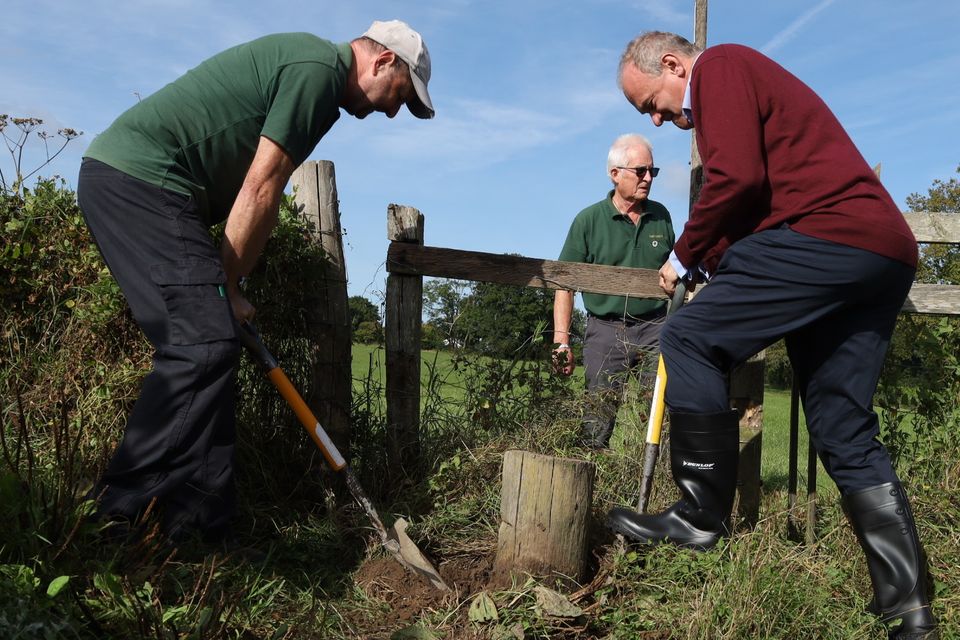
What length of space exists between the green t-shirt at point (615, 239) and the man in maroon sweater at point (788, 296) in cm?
196

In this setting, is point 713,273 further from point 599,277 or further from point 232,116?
point 232,116

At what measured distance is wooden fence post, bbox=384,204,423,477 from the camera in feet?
15.0

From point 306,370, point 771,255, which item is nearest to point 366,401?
point 306,370

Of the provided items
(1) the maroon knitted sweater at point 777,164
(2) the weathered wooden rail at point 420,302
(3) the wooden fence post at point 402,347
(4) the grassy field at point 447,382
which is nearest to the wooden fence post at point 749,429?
(2) the weathered wooden rail at point 420,302

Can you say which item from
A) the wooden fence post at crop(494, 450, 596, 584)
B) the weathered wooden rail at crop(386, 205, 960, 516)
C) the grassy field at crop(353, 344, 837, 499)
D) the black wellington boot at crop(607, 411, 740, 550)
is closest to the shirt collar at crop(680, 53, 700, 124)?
the black wellington boot at crop(607, 411, 740, 550)

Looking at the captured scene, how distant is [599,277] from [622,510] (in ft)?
5.40

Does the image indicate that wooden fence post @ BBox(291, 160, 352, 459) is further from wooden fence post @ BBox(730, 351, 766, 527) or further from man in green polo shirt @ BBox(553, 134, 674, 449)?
wooden fence post @ BBox(730, 351, 766, 527)

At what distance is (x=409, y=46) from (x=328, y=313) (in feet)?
5.09

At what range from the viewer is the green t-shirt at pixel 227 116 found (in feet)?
10.8

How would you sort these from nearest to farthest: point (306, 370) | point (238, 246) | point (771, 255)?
1. point (771, 255)
2. point (238, 246)
3. point (306, 370)

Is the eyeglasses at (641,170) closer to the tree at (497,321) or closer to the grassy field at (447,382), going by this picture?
the tree at (497,321)

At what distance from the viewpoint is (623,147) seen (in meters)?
5.43

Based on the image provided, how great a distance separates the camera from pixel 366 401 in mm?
4680

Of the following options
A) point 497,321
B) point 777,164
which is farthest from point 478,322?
point 777,164
